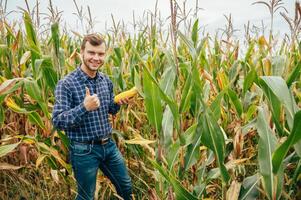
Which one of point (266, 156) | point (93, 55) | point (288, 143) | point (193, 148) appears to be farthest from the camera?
point (93, 55)

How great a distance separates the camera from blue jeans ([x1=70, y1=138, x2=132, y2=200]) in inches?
92.7

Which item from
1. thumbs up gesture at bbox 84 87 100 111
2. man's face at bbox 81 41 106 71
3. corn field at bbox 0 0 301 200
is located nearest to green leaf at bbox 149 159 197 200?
corn field at bbox 0 0 301 200

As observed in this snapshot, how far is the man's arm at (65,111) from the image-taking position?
83.9 inches

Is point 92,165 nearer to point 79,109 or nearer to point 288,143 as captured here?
point 79,109

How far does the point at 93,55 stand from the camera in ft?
7.55

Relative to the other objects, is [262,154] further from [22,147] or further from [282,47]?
[282,47]

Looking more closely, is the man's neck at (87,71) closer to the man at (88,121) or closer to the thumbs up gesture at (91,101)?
the man at (88,121)

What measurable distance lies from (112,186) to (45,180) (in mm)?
562

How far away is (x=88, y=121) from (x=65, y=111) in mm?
207

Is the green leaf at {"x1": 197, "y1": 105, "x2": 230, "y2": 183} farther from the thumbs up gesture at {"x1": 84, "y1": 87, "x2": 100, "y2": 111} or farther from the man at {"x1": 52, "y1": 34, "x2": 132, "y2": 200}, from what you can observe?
the man at {"x1": 52, "y1": 34, "x2": 132, "y2": 200}

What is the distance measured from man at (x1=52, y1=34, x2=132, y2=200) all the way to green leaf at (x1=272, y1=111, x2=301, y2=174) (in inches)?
45.0

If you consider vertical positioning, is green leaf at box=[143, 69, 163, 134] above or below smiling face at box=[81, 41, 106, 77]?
below


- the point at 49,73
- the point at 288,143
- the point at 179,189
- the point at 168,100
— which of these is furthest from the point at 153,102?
the point at 49,73

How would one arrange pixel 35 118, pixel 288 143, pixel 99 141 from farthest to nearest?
pixel 35 118, pixel 99 141, pixel 288 143
